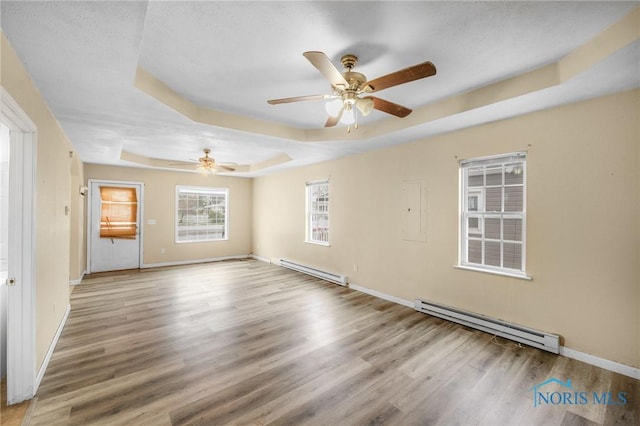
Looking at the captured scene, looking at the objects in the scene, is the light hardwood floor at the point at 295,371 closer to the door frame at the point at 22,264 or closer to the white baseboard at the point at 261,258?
the door frame at the point at 22,264

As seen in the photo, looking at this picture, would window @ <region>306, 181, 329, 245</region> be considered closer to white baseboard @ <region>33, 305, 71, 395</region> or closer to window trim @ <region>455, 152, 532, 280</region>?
window trim @ <region>455, 152, 532, 280</region>

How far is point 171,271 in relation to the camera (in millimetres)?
Result: 6250

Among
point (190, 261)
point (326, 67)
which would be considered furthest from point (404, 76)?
point (190, 261)

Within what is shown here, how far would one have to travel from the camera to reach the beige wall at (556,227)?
240 centimetres

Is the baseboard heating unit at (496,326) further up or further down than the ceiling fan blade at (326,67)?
further down

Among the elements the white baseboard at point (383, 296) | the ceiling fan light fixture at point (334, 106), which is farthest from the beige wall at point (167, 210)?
the ceiling fan light fixture at point (334, 106)

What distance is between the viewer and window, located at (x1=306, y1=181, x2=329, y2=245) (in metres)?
5.75

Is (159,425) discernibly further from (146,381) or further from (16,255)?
(16,255)

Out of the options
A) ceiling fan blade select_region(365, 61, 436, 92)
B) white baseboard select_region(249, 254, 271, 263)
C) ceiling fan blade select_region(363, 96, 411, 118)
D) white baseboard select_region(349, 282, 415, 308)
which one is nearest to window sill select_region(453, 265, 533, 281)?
white baseboard select_region(349, 282, 415, 308)

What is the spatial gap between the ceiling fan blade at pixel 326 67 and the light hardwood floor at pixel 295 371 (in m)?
2.38

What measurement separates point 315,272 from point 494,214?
3.49 meters

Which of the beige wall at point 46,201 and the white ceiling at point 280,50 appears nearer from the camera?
the white ceiling at point 280,50

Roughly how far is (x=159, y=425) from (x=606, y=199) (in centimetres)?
401

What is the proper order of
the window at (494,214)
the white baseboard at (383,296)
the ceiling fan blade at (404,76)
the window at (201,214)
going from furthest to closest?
1. the window at (201,214)
2. the white baseboard at (383,296)
3. the window at (494,214)
4. the ceiling fan blade at (404,76)
